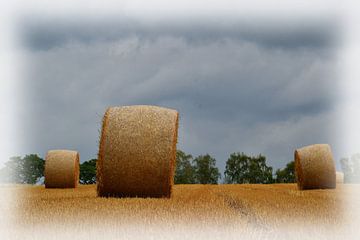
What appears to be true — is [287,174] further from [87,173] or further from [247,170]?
[87,173]

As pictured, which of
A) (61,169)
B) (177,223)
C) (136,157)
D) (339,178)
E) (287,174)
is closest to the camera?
(177,223)

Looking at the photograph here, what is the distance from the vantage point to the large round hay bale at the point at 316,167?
15758 mm

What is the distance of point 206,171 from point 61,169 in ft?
116

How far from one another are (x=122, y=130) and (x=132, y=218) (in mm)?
3984

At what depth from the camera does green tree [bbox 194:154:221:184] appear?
5203 centimetres

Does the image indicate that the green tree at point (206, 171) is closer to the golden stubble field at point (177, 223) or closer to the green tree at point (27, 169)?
the green tree at point (27, 169)

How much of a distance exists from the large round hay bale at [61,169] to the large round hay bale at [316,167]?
26.9 feet

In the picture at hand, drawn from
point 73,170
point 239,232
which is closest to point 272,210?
point 239,232

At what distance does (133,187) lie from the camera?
32.1 ft

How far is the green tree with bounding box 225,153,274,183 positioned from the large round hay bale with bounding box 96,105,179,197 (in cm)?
4290

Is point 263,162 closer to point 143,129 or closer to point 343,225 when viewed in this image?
point 143,129

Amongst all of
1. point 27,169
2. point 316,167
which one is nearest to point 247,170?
point 27,169

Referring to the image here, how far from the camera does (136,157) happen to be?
970 cm

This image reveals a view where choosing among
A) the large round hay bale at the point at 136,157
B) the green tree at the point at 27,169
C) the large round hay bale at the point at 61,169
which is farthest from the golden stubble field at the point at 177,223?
the green tree at the point at 27,169
